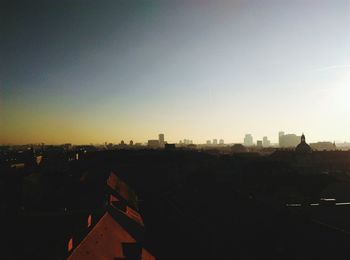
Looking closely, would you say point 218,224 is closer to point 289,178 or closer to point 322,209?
point 322,209

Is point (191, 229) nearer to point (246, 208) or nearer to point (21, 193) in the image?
point (246, 208)

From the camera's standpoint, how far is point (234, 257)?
1073 inches

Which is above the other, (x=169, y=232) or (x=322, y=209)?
(x=322, y=209)

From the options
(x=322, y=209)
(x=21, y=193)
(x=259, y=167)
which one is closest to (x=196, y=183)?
(x=259, y=167)

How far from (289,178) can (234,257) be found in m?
37.2

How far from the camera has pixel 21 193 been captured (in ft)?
138

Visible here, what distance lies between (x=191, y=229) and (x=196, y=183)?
132ft

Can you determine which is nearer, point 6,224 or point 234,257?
point 6,224

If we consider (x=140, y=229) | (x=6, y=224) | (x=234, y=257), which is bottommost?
(x=234, y=257)

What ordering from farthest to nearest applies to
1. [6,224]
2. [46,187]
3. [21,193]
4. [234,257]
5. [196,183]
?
[196,183] < [46,187] < [21,193] < [234,257] < [6,224]

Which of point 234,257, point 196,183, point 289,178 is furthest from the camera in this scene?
point 196,183

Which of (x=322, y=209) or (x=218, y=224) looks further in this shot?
(x=218, y=224)

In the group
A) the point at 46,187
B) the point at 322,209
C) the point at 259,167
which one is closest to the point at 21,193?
the point at 46,187

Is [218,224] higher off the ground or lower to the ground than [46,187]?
lower
